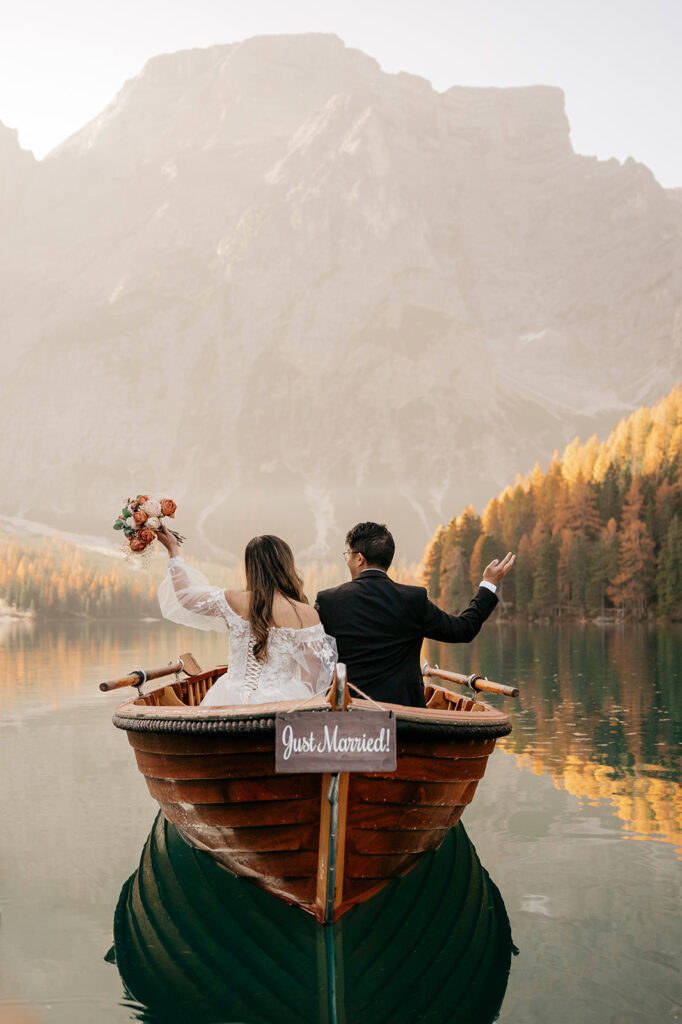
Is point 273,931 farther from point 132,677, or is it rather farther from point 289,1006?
point 132,677

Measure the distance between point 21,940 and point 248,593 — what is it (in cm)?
315

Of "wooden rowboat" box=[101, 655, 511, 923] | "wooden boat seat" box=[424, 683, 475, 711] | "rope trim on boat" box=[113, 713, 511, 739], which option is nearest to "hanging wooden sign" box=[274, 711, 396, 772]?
"wooden rowboat" box=[101, 655, 511, 923]

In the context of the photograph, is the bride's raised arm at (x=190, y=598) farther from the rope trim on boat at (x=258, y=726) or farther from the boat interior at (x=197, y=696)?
the boat interior at (x=197, y=696)

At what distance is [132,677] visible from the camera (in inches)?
500

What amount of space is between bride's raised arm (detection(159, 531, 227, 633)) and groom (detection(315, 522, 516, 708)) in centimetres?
82

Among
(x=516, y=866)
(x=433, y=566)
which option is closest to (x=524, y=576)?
(x=433, y=566)

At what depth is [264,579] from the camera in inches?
328

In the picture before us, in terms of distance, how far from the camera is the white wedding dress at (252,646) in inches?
329

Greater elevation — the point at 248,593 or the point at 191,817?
the point at 248,593

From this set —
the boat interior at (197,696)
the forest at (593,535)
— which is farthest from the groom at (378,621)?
the forest at (593,535)

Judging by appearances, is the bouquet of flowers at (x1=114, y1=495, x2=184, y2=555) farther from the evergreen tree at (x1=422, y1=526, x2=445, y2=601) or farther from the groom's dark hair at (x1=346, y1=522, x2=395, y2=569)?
the evergreen tree at (x1=422, y1=526, x2=445, y2=601)

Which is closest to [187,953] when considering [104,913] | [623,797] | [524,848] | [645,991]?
[104,913]

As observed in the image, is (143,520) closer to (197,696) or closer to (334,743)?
(334,743)

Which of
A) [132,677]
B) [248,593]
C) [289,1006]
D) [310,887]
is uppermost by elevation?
[248,593]
